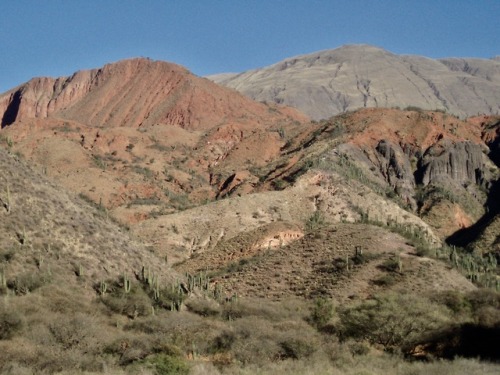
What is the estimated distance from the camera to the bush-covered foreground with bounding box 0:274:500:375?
2186 centimetres

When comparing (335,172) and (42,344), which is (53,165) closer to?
(335,172)

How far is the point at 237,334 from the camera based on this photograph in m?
27.0

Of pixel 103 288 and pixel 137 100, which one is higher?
pixel 137 100

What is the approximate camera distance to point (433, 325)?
29.9 metres

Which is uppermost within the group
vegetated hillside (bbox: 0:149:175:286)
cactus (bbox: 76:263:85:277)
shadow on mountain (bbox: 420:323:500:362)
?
vegetated hillside (bbox: 0:149:175:286)

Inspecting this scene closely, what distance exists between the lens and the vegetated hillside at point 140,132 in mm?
78625

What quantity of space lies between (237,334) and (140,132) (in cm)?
7977

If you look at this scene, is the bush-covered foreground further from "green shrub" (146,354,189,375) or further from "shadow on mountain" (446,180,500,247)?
"shadow on mountain" (446,180,500,247)

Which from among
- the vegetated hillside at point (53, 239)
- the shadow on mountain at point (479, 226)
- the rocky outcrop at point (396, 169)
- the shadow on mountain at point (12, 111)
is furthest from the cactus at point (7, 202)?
the shadow on mountain at point (12, 111)

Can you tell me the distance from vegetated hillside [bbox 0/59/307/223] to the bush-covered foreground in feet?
76.2

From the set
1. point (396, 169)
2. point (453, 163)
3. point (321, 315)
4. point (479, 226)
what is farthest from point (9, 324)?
point (453, 163)

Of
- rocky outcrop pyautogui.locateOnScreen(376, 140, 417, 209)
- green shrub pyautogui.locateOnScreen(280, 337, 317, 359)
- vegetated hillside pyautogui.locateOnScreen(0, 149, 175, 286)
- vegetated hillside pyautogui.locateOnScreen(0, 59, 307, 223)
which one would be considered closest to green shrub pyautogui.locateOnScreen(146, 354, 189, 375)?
green shrub pyautogui.locateOnScreen(280, 337, 317, 359)

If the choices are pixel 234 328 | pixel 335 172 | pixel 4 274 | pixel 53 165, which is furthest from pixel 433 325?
pixel 53 165

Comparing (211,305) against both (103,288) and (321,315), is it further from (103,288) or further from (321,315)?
(321,315)
